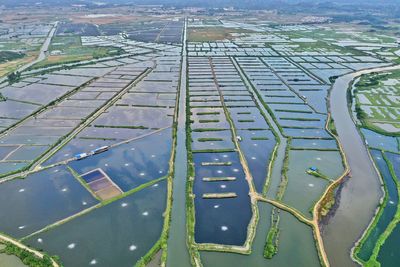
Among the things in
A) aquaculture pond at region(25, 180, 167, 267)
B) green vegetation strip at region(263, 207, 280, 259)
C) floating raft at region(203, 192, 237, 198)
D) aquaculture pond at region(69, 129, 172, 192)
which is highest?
green vegetation strip at region(263, 207, 280, 259)

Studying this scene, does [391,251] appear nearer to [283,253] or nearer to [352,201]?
[352,201]

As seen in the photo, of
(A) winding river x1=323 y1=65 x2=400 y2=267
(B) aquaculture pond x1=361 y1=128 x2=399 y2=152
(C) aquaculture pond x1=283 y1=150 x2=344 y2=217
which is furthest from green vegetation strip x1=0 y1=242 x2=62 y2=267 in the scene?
(B) aquaculture pond x1=361 y1=128 x2=399 y2=152

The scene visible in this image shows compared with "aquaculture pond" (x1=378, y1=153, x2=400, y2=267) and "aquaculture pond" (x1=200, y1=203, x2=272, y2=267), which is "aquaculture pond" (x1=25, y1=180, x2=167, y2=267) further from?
"aquaculture pond" (x1=378, y1=153, x2=400, y2=267)

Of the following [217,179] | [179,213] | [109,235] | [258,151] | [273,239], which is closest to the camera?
[273,239]

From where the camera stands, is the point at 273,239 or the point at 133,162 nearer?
the point at 273,239

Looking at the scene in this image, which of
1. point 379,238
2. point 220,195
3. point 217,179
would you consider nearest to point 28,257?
point 220,195

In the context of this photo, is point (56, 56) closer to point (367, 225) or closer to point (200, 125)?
point (200, 125)

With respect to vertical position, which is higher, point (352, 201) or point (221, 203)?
point (352, 201)

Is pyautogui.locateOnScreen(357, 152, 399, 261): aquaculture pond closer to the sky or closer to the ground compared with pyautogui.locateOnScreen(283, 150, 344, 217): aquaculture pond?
closer to the sky
